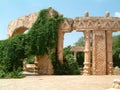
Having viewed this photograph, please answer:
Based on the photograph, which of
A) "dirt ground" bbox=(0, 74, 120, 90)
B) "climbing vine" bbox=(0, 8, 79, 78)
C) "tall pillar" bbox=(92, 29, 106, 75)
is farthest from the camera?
"tall pillar" bbox=(92, 29, 106, 75)

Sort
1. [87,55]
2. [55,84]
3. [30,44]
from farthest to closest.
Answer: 1. [87,55]
2. [30,44]
3. [55,84]

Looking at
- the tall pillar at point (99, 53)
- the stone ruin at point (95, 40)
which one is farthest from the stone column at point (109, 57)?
the tall pillar at point (99, 53)

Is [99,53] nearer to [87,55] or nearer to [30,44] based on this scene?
[87,55]

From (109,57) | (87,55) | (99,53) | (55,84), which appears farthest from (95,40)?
(55,84)

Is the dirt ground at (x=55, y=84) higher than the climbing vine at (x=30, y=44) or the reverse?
the reverse

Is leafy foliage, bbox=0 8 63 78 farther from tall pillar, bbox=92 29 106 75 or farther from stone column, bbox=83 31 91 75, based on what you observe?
tall pillar, bbox=92 29 106 75

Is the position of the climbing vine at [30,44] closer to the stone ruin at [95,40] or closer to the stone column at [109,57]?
the stone ruin at [95,40]

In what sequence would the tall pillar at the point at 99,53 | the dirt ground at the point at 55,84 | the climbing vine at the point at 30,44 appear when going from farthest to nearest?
the tall pillar at the point at 99,53 → the climbing vine at the point at 30,44 → the dirt ground at the point at 55,84

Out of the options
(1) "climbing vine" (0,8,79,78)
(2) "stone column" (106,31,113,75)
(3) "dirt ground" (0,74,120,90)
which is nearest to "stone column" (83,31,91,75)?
(2) "stone column" (106,31,113,75)

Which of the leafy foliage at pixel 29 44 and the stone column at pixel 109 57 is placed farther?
the stone column at pixel 109 57

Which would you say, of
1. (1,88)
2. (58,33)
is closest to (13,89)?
(1,88)

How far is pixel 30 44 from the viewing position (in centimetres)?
1705

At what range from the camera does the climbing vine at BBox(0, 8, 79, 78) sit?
16891 mm

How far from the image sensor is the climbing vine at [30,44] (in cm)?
1689
